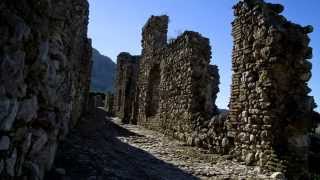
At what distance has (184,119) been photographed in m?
12.3

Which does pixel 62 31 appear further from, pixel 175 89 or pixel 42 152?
pixel 175 89

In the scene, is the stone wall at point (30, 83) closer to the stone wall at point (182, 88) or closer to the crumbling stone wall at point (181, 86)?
the stone wall at point (182, 88)

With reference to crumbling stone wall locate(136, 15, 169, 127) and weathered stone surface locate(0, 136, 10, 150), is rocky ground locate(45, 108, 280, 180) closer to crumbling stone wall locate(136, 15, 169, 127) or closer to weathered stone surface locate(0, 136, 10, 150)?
weathered stone surface locate(0, 136, 10, 150)

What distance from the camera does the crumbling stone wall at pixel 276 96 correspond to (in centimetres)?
A: 792

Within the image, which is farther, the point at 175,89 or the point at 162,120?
the point at 162,120

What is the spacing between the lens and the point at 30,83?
3.43 meters

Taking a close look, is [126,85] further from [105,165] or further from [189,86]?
[105,165]

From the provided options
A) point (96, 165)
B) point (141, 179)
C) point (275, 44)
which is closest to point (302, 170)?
point (275, 44)

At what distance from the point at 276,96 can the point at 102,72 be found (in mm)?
75779

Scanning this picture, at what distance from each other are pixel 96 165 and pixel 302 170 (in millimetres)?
3917

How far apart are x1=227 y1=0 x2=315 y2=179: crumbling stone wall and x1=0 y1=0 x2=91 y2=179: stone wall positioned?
4.72 meters

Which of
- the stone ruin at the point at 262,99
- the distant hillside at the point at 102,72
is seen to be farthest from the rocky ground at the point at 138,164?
the distant hillside at the point at 102,72

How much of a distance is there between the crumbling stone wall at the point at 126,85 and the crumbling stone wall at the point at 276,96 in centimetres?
1221

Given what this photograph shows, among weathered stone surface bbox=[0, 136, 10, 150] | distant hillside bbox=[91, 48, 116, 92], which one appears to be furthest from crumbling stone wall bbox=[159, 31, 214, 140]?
distant hillside bbox=[91, 48, 116, 92]
